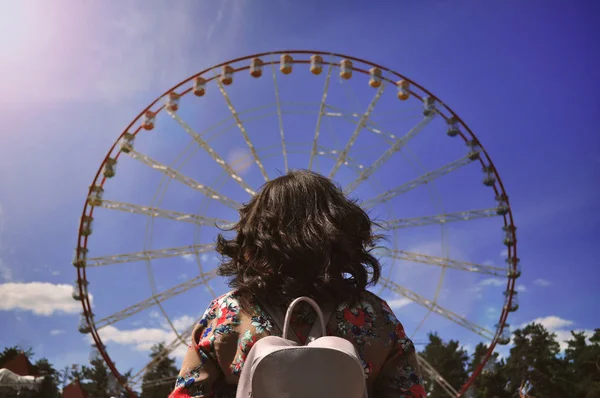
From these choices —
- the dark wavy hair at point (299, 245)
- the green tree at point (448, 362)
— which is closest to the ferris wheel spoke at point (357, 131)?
the dark wavy hair at point (299, 245)

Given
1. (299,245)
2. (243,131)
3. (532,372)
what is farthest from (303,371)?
(532,372)

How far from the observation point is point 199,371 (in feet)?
6.29

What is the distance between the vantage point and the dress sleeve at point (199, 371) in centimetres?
189

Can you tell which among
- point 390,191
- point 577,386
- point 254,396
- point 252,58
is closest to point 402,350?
point 254,396

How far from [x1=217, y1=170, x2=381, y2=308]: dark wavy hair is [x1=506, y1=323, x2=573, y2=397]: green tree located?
44.0 m

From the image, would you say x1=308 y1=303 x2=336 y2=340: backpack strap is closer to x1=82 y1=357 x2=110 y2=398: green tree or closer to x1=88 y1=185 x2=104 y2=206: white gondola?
x1=88 y1=185 x2=104 y2=206: white gondola

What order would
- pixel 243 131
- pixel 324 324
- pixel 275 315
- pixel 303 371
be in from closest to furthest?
pixel 303 371 → pixel 324 324 → pixel 275 315 → pixel 243 131

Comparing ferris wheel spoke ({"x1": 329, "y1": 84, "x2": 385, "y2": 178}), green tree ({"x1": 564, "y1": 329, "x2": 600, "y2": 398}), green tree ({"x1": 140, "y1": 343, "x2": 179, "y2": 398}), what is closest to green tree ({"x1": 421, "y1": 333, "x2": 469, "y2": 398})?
green tree ({"x1": 564, "y1": 329, "x2": 600, "y2": 398})

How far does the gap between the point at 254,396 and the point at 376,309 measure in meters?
0.62

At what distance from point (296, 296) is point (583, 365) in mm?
47077

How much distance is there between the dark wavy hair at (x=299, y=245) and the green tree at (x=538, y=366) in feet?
144

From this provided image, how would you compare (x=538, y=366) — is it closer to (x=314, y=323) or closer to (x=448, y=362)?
(x=448, y=362)

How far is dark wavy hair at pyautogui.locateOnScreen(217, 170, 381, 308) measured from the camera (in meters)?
1.94

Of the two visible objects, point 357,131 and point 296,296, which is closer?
point 296,296
